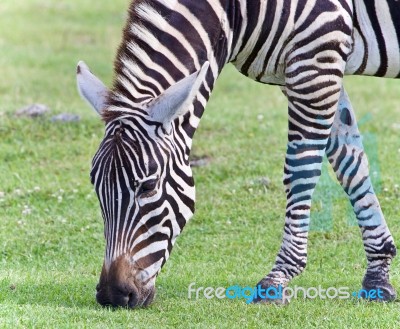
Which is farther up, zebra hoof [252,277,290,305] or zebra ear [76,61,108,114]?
zebra ear [76,61,108,114]

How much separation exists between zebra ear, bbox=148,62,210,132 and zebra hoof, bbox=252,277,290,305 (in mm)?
1699

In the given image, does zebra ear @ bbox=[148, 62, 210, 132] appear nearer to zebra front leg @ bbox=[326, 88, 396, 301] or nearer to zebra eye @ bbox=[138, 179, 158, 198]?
zebra eye @ bbox=[138, 179, 158, 198]

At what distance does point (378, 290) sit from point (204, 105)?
211 centimetres

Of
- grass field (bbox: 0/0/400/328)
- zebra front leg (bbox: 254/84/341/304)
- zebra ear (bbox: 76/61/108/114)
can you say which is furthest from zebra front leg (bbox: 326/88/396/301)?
zebra ear (bbox: 76/61/108/114)

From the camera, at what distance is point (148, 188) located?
6520mm

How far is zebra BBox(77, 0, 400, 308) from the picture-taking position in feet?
21.2

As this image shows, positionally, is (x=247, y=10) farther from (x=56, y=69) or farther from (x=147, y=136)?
(x=56, y=69)

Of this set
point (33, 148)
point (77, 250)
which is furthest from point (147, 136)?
point (33, 148)

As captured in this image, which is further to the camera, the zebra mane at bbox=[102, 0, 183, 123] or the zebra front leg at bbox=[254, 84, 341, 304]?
the zebra front leg at bbox=[254, 84, 341, 304]

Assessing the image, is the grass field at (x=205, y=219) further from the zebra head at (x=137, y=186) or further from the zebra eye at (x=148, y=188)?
the zebra eye at (x=148, y=188)

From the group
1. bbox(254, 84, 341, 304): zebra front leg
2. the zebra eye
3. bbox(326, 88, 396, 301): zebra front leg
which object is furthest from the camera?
bbox(326, 88, 396, 301): zebra front leg

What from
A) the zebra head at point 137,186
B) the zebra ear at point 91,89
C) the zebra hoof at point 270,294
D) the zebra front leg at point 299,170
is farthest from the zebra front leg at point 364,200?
the zebra ear at point 91,89

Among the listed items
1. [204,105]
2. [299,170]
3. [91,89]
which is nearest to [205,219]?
[299,170]

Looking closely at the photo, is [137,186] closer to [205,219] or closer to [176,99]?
[176,99]
